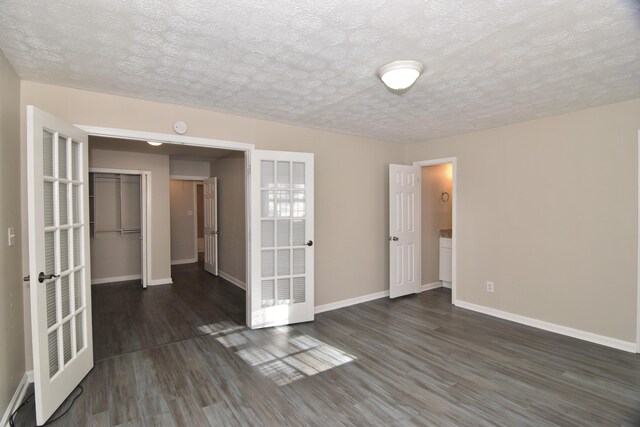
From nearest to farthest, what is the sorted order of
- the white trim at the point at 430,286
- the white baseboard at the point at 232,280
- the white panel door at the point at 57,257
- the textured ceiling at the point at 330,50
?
1. the textured ceiling at the point at 330,50
2. the white panel door at the point at 57,257
3. the white trim at the point at 430,286
4. the white baseboard at the point at 232,280

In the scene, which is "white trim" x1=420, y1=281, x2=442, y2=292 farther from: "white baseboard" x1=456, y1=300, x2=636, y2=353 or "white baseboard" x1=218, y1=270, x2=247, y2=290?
"white baseboard" x1=218, y1=270, x2=247, y2=290

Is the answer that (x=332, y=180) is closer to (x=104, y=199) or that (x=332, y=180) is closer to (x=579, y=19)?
(x=579, y=19)

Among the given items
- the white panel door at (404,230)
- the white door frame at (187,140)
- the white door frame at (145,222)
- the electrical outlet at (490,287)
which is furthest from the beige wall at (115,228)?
the electrical outlet at (490,287)

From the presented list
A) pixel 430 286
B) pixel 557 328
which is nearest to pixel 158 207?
pixel 430 286

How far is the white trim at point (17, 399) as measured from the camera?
2074mm

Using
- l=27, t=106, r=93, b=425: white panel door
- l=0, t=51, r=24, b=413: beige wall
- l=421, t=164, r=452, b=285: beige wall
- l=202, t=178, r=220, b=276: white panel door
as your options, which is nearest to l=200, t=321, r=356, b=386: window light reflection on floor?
l=27, t=106, r=93, b=425: white panel door

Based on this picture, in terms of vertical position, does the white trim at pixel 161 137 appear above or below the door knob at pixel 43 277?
above

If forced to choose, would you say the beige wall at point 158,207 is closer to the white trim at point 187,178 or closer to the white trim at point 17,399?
the white trim at point 187,178

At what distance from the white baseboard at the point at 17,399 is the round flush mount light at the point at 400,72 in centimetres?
343

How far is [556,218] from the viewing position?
366 centimetres

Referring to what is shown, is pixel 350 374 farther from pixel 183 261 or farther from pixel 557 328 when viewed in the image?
pixel 183 261

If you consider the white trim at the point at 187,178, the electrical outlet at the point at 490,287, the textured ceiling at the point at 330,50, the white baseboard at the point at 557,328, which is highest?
the textured ceiling at the point at 330,50

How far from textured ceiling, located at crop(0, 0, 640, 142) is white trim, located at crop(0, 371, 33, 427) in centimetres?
237

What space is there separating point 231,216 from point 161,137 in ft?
10.1
